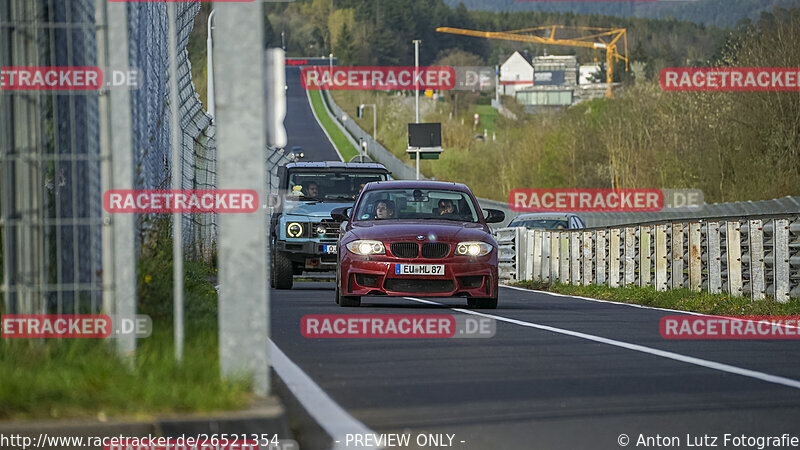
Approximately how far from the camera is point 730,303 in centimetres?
1859

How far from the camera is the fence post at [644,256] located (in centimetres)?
2434

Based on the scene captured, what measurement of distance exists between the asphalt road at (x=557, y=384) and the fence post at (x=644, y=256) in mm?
9620

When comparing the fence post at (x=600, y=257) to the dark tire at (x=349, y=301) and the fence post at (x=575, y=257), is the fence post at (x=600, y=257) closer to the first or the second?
the fence post at (x=575, y=257)

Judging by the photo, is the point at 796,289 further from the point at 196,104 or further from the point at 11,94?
the point at 11,94

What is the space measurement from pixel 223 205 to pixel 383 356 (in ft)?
14.2

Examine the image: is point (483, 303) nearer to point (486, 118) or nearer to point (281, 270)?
point (281, 270)

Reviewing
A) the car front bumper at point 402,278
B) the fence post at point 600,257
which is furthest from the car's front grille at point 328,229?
the car front bumper at point 402,278

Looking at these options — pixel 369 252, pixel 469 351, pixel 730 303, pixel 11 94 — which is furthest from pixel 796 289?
pixel 11 94

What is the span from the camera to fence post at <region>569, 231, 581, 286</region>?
28.7 m

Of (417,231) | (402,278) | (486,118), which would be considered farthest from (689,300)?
(486,118)

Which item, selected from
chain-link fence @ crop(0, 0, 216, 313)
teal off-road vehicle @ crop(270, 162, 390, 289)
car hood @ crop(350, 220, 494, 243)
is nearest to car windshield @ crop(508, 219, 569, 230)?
teal off-road vehicle @ crop(270, 162, 390, 289)

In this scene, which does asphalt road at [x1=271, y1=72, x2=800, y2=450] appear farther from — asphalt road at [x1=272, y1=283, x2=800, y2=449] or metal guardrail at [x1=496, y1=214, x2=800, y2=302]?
metal guardrail at [x1=496, y1=214, x2=800, y2=302]

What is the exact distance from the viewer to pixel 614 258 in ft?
87.0

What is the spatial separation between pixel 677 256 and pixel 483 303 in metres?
5.90
